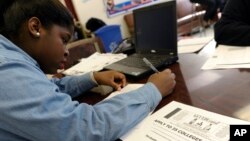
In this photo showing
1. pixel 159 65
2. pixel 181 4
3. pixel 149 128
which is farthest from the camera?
pixel 181 4

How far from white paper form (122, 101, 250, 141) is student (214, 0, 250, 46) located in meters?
0.57

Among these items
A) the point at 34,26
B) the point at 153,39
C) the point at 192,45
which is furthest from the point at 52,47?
the point at 192,45

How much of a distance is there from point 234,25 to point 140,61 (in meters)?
0.45

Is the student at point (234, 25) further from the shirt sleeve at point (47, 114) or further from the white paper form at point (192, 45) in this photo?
the shirt sleeve at point (47, 114)

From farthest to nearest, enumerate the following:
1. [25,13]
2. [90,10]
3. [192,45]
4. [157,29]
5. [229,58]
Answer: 1. [90,10]
2. [192,45]
3. [157,29]
4. [229,58]
5. [25,13]

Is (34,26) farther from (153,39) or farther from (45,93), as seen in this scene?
(153,39)

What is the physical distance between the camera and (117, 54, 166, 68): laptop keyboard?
41.9 inches

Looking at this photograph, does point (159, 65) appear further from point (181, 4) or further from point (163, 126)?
point (181, 4)

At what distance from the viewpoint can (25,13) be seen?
663 mm

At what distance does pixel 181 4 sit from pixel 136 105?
15.5 feet

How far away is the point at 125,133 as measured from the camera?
0.64 meters

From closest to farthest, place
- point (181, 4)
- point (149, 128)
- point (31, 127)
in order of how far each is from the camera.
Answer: point (31, 127) < point (149, 128) < point (181, 4)

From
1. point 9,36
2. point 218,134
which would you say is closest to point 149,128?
point 218,134

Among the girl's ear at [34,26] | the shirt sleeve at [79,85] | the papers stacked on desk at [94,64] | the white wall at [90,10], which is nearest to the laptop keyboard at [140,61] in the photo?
the papers stacked on desk at [94,64]
